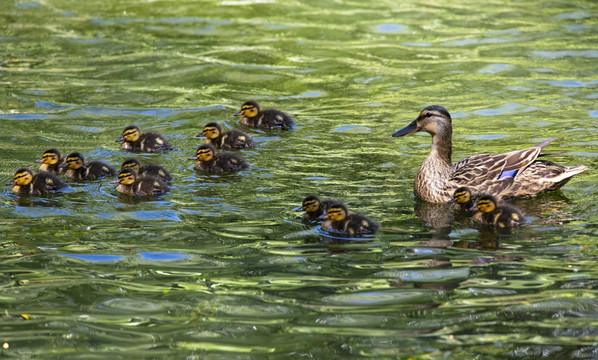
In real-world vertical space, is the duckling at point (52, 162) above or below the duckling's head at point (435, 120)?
below

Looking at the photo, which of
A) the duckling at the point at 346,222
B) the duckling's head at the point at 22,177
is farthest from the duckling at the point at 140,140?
the duckling at the point at 346,222

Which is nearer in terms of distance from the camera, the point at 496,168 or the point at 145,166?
the point at 496,168

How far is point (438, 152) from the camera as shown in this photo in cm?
658

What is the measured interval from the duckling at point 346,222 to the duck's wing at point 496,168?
1.23 metres

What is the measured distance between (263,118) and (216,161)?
Result: 1.47 meters

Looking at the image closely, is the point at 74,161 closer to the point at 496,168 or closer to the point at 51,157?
the point at 51,157

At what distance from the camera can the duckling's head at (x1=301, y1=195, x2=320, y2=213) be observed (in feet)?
18.5

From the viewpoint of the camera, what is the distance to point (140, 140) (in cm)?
761

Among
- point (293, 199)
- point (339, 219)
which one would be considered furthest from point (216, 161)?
point (339, 219)

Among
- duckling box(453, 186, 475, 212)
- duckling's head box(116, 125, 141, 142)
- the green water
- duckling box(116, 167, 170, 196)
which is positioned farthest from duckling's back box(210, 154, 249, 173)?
duckling box(453, 186, 475, 212)

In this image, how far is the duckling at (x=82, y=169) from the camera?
6.71 metres

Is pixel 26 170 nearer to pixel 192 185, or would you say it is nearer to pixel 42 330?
pixel 192 185

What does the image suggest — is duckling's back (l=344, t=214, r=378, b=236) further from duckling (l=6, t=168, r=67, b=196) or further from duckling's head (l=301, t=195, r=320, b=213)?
duckling (l=6, t=168, r=67, b=196)

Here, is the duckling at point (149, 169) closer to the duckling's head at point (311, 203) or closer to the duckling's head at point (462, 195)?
the duckling's head at point (311, 203)
